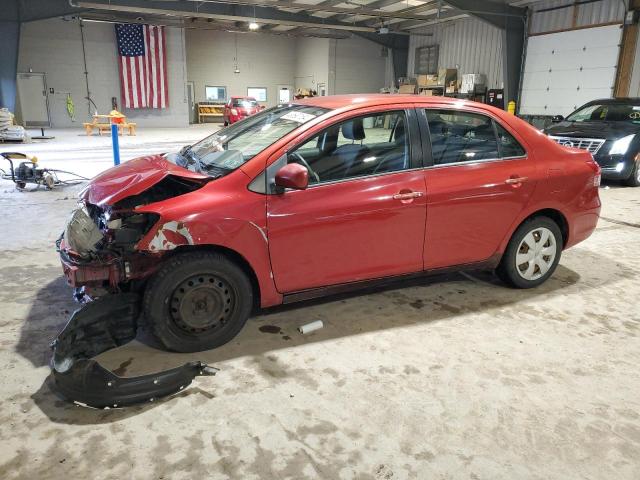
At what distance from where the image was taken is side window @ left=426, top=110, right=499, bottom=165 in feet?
10.8

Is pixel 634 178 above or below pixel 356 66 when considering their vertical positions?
below

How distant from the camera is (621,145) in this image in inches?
327

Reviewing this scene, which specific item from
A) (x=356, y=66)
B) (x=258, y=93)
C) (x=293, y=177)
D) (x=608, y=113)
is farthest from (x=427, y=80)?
(x=293, y=177)

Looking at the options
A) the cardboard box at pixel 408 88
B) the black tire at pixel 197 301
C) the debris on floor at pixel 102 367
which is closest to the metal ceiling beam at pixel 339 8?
the cardboard box at pixel 408 88

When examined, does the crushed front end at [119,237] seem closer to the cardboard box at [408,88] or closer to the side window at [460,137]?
the side window at [460,137]

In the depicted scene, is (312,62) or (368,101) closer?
(368,101)

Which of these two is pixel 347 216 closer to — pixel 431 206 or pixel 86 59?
pixel 431 206

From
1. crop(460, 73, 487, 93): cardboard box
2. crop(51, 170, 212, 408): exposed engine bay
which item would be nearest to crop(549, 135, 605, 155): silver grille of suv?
crop(51, 170, 212, 408): exposed engine bay

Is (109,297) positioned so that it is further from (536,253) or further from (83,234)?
(536,253)

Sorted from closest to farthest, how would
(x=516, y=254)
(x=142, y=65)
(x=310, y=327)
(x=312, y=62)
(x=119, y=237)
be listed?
(x=119, y=237) < (x=310, y=327) < (x=516, y=254) < (x=142, y=65) < (x=312, y=62)

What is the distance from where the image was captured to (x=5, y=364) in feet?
8.88

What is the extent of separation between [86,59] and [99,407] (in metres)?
23.0

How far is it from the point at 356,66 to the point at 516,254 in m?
24.0

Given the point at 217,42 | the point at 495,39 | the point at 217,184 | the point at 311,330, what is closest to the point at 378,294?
the point at 311,330
